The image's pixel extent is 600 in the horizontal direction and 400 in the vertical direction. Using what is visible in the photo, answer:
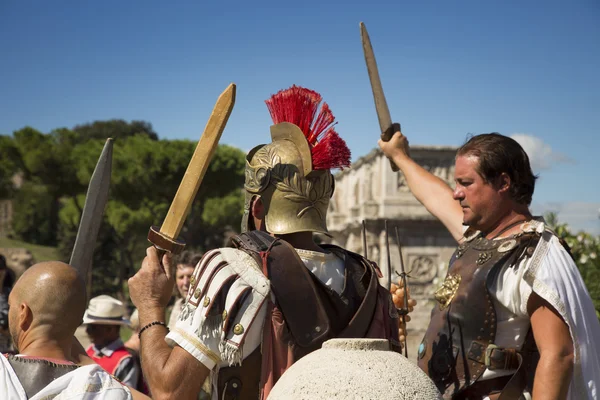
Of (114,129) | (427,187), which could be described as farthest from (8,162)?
(427,187)

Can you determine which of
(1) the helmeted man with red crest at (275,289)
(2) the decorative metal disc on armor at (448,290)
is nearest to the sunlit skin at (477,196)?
(2) the decorative metal disc on armor at (448,290)

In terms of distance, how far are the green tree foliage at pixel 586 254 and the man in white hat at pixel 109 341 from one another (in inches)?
259

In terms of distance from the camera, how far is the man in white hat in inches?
240

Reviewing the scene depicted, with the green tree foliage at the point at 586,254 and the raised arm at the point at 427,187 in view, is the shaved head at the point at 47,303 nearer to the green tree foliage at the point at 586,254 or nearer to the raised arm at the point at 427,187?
the raised arm at the point at 427,187

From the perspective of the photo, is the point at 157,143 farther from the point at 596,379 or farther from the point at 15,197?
the point at 596,379

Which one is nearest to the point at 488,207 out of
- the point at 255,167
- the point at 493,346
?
the point at 493,346

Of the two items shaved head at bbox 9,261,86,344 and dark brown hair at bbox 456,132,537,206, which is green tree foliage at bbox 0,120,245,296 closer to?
dark brown hair at bbox 456,132,537,206

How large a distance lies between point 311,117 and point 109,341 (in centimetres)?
371

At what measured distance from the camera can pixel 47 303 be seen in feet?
9.29

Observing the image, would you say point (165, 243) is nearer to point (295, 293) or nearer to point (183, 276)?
point (295, 293)

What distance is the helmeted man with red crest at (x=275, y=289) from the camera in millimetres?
3033

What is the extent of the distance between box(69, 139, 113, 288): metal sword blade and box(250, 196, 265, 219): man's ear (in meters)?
0.70

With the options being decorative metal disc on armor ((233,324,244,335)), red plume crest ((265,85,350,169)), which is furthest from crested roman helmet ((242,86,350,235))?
decorative metal disc on armor ((233,324,244,335))

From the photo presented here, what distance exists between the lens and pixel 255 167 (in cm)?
347
